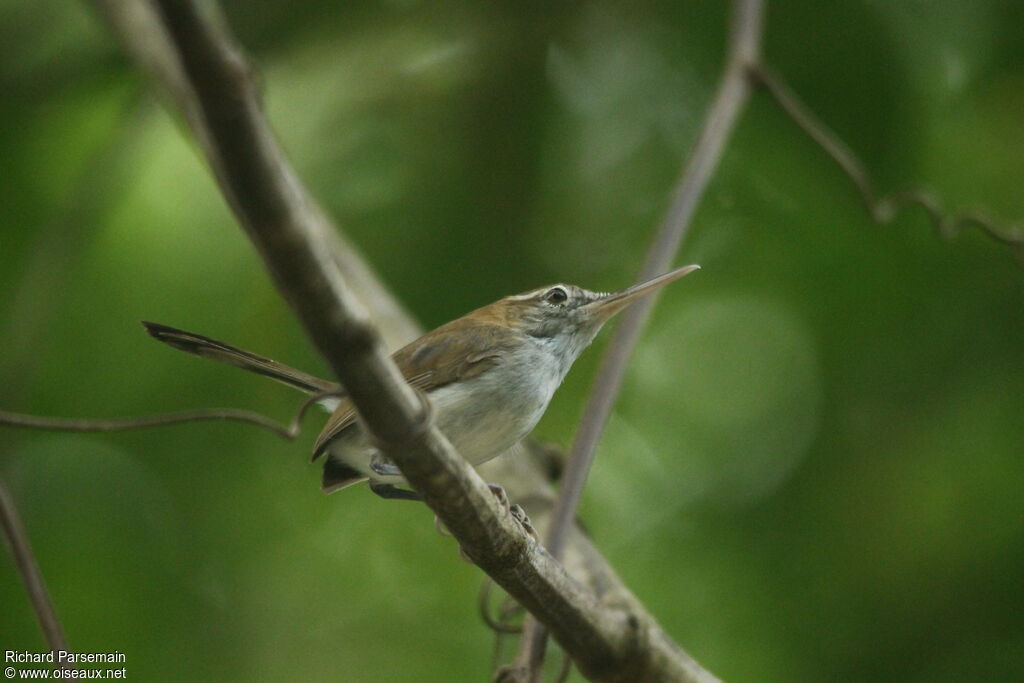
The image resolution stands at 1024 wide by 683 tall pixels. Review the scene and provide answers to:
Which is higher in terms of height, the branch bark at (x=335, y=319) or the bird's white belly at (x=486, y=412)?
the branch bark at (x=335, y=319)

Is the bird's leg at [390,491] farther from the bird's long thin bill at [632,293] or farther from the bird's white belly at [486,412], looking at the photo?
the bird's long thin bill at [632,293]

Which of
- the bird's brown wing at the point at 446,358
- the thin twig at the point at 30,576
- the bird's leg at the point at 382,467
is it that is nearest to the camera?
the thin twig at the point at 30,576

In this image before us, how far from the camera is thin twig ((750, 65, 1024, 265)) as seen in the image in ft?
11.8

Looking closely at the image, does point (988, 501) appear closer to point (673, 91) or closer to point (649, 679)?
point (649, 679)

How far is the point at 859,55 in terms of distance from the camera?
13.7ft

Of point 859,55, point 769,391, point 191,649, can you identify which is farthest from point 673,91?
point 191,649

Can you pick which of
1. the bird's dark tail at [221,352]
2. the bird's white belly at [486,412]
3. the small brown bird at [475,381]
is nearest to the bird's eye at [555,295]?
the small brown bird at [475,381]

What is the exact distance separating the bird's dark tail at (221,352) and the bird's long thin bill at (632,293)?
98cm

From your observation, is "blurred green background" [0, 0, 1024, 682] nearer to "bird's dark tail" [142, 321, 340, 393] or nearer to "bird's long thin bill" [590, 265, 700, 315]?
"bird's long thin bill" [590, 265, 700, 315]

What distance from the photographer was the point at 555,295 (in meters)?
3.32

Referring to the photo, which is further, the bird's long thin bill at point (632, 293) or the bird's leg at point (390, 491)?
the bird's leg at point (390, 491)

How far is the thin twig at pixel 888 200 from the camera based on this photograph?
3586 millimetres

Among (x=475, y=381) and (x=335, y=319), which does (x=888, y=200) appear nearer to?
(x=475, y=381)

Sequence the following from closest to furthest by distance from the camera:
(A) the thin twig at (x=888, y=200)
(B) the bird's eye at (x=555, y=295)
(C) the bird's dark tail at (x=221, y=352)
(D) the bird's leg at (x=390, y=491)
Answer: (C) the bird's dark tail at (x=221, y=352), (D) the bird's leg at (x=390, y=491), (B) the bird's eye at (x=555, y=295), (A) the thin twig at (x=888, y=200)
